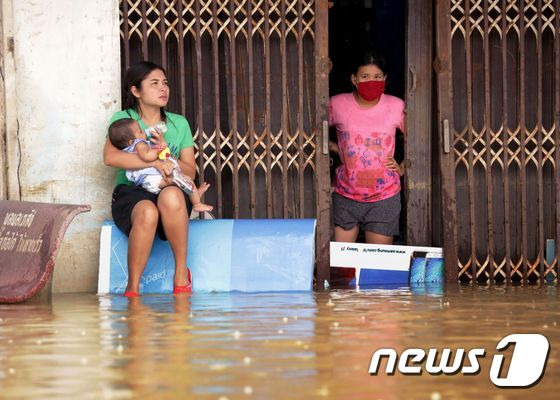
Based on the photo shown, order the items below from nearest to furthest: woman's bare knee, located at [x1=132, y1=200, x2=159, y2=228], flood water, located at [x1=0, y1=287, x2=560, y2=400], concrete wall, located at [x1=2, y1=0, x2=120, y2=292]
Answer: flood water, located at [x1=0, y1=287, x2=560, y2=400] → woman's bare knee, located at [x1=132, y1=200, x2=159, y2=228] → concrete wall, located at [x1=2, y1=0, x2=120, y2=292]

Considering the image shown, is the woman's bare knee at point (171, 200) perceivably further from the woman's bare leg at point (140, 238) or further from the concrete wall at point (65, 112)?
the concrete wall at point (65, 112)

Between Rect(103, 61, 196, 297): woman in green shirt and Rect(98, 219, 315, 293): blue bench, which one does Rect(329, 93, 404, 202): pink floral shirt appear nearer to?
Rect(98, 219, 315, 293): blue bench

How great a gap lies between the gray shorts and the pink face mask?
2.25 feet

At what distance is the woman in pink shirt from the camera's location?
7535 mm

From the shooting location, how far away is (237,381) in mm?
2785

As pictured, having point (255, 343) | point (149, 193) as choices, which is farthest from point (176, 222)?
point (255, 343)

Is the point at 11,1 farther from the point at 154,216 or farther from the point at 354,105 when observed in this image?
the point at 354,105

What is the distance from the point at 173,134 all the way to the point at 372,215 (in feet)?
5.06

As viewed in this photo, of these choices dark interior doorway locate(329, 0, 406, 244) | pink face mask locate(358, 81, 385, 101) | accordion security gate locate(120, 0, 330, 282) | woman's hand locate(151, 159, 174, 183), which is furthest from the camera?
dark interior doorway locate(329, 0, 406, 244)

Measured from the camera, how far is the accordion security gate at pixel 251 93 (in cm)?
730

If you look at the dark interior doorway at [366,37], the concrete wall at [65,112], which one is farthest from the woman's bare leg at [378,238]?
the dark interior doorway at [366,37]

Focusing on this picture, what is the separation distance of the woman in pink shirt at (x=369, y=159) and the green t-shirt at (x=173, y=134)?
46.0 inches
